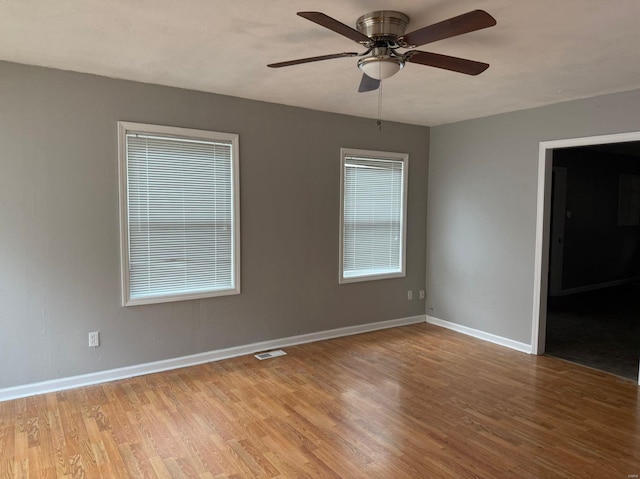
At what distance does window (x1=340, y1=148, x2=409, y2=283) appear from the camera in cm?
498

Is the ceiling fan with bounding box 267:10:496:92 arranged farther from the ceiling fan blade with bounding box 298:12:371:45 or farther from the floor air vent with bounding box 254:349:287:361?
the floor air vent with bounding box 254:349:287:361

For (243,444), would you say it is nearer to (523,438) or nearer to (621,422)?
(523,438)

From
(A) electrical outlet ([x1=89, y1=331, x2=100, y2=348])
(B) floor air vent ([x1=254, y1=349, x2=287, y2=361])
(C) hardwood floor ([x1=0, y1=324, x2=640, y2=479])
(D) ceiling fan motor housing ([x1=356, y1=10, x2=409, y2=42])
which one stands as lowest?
(C) hardwood floor ([x1=0, y1=324, x2=640, y2=479])

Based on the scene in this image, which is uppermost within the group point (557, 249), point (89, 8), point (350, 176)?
point (89, 8)

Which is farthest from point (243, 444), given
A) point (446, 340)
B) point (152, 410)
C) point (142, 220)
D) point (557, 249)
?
point (557, 249)

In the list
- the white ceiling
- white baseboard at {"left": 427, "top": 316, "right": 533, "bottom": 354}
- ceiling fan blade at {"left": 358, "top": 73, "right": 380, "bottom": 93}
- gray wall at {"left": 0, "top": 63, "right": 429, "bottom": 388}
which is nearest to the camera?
the white ceiling

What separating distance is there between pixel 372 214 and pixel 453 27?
3.34 meters

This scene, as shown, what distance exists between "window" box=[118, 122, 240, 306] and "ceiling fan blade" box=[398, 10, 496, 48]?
2.34 m

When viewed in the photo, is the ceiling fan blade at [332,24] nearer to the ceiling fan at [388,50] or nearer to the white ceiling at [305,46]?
the ceiling fan at [388,50]

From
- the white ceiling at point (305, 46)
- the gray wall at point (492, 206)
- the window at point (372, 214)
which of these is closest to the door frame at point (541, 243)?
the gray wall at point (492, 206)

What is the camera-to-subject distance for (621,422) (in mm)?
3008

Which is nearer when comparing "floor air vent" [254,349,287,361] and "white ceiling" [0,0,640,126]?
"white ceiling" [0,0,640,126]

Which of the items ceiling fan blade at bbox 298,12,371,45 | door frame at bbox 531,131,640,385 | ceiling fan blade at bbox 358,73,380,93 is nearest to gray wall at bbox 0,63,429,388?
ceiling fan blade at bbox 358,73,380,93

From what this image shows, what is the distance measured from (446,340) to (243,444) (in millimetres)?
2901
